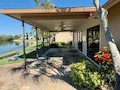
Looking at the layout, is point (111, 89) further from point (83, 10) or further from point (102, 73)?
point (83, 10)

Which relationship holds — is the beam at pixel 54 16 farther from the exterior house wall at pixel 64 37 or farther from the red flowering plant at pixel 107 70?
the exterior house wall at pixel 64 37

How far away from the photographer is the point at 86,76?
6430mm

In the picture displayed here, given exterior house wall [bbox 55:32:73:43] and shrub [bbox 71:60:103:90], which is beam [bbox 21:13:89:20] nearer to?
shrub [bbox 71:60:103:90]

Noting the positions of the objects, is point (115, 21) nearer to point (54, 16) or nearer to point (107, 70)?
point (107, 70)

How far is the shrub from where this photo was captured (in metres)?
6.15

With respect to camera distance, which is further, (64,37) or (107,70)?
(64,37)

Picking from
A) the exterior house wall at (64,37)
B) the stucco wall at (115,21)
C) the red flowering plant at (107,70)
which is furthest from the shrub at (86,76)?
the exterior house wall at (64,37)

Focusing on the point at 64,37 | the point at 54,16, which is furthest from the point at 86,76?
the point at 64,37

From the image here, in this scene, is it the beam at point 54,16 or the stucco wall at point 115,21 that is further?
the beam at point 54,16

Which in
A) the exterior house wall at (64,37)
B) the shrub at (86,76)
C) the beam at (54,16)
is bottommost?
the shrub at (86,76)

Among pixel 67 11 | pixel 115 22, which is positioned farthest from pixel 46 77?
pixel 115 22

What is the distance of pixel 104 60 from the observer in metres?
6.12

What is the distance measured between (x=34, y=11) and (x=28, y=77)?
124 inches

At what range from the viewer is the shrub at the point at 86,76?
6.15 metres
